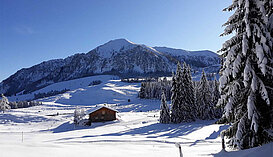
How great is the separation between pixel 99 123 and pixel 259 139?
50.9m

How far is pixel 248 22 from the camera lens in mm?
9461

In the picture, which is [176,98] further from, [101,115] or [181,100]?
[101,115]

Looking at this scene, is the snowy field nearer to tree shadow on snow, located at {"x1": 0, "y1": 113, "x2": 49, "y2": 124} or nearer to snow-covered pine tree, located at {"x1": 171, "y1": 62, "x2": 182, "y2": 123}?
tree shadow on snow, located at {"x1": 0, "y1": 113, "x2": 49, "y2": 124}

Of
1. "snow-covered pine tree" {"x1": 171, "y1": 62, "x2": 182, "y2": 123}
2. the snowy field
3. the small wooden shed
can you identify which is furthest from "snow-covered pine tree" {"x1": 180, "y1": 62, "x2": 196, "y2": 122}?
the small wooden shed

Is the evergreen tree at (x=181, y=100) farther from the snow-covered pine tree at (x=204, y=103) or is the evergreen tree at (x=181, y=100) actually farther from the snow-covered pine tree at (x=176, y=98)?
the snow-covered pine tree at (x=204, y=103)

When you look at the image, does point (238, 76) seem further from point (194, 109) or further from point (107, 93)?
point (107, 93)

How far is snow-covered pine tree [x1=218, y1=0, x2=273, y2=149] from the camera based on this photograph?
9.12 m

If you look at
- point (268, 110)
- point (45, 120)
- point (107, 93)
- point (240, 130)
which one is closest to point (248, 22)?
point (268, 110)

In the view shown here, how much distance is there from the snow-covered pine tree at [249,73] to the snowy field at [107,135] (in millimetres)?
1187

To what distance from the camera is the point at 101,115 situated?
194ft

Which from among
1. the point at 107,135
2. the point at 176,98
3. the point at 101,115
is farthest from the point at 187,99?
the point at 101,115

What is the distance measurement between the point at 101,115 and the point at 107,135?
88.1 feet

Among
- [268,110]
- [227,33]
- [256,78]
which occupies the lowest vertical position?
[268,110]

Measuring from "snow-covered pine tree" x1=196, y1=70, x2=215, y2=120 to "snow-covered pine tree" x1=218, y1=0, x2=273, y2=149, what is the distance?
40677 mm
